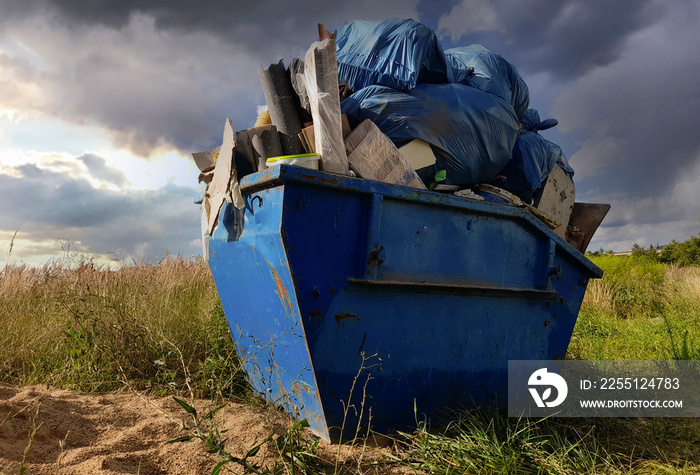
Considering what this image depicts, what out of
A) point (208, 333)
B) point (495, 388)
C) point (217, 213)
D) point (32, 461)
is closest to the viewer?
point (32, 461)

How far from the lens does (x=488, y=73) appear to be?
368cm

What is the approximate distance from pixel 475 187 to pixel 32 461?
2886 mm

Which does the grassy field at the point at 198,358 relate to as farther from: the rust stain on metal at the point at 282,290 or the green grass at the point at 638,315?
the rust stain on metal at the point at 282,290

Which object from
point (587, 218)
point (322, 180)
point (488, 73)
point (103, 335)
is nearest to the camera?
point (322, 180)

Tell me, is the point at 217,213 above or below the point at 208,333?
above

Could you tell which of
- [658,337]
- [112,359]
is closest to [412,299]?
[112,359]

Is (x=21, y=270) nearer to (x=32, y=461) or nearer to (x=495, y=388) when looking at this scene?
(x=32, y=461)

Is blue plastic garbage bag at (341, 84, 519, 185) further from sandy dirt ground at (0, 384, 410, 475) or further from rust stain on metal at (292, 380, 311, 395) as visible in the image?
sandy dirt ground at (0, 384, 410, 475)

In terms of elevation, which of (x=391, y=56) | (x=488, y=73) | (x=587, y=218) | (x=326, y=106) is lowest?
(x=587, y=218)

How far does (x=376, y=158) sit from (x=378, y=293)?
74 centimetres

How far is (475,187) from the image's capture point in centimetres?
326

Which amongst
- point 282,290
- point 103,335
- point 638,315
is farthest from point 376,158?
point 638,315

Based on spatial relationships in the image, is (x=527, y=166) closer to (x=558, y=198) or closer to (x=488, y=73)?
(x=558, y=198)

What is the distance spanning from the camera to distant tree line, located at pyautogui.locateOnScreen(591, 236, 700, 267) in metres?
20.0
